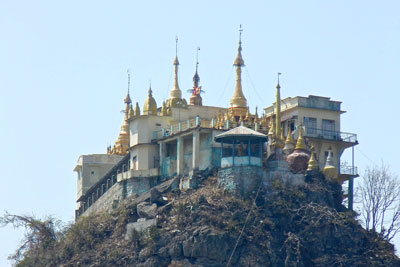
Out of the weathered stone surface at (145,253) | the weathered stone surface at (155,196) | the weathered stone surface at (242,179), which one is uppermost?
the weathered stone surface at (242,179)

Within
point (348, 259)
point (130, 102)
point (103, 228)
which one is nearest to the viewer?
point (348, 259)

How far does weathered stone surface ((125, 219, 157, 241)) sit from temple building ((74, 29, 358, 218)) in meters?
3.57

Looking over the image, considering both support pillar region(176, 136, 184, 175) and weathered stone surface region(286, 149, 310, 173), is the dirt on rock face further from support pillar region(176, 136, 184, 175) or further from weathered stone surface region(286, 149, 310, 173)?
support pillar region(176, 136, 184, 175)

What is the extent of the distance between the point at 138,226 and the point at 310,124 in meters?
14.2

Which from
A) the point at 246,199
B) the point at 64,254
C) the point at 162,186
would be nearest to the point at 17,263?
the point at 64,254

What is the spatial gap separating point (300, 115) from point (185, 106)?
25.7 ft

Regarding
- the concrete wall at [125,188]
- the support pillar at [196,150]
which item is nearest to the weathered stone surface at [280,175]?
the support pillar at [196,150]

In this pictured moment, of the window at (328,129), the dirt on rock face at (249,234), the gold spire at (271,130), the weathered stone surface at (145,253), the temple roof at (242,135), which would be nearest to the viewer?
the dirt on rock face at (249,234)

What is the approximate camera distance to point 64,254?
95.6 meters

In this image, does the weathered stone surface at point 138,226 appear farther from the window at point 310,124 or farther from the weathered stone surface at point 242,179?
the window at point 310,124

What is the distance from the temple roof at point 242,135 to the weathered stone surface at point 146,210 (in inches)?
224

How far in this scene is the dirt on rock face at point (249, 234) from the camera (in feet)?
287

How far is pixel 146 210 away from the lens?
3644 inches

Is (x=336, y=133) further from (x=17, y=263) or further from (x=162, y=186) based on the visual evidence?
(x=17, y=263)
